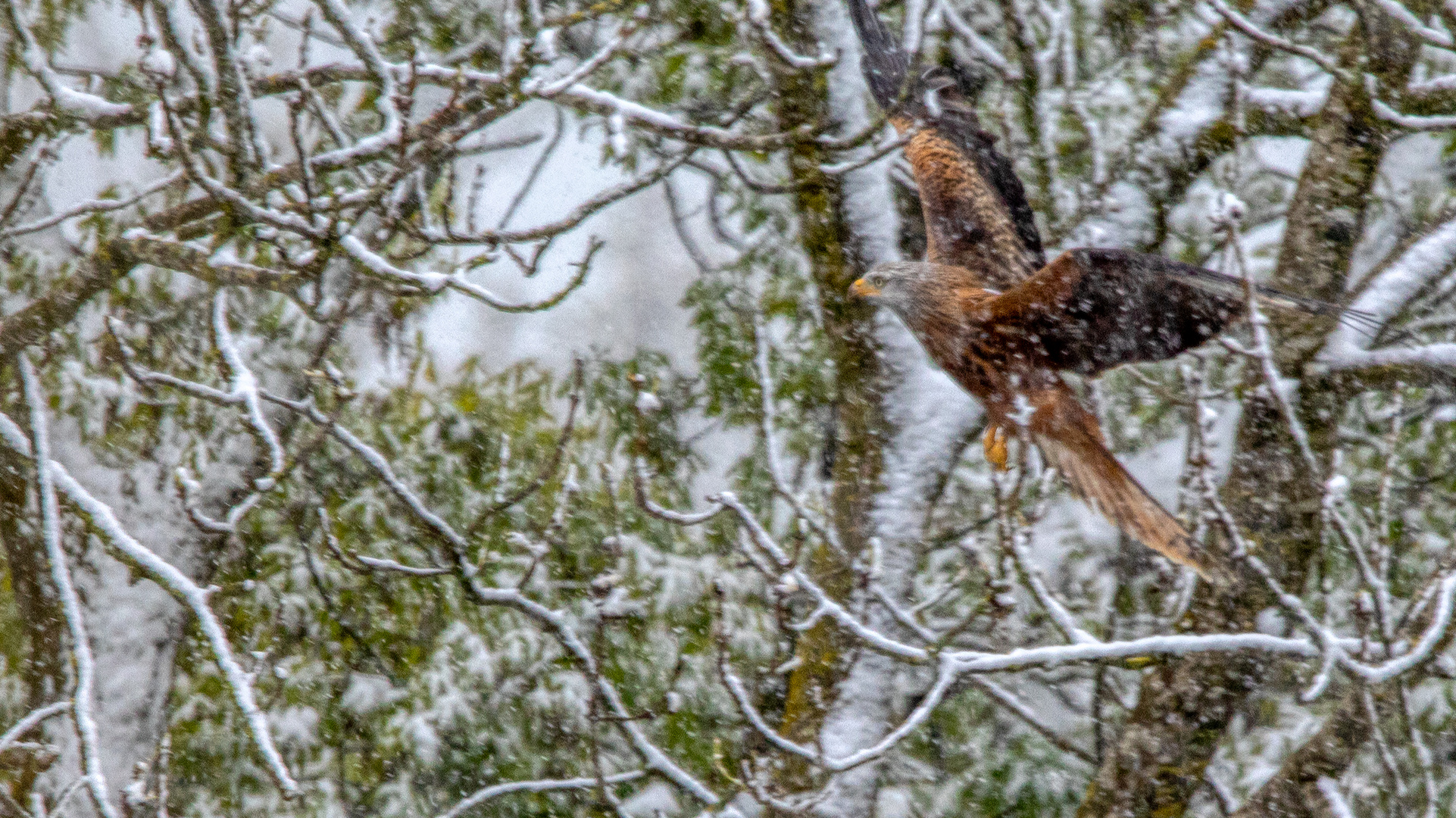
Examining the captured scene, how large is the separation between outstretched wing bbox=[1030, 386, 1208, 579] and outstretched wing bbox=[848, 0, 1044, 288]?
639 millimetres

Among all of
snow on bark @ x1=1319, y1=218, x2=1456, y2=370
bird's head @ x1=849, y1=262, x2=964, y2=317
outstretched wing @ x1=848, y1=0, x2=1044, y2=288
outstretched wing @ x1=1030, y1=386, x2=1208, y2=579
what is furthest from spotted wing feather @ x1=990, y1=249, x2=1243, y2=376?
snow on bark @ x1=1319, y1=218, x2=1456, y2=370

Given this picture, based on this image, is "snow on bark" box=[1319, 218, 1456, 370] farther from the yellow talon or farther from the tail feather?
the tail feather

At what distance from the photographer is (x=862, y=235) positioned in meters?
4.85

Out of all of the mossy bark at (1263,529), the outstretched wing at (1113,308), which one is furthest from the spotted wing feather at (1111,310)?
the mossy bark at (1263,529)

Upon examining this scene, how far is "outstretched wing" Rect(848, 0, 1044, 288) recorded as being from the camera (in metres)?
4.22

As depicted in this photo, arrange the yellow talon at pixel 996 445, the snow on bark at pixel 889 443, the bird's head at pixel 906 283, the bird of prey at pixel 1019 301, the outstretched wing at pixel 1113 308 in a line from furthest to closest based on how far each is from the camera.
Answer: the snow on bark at pixel 889 443 → the bird's head at pixel 906 283 → the yellow talon at pixel 996 445 → the bird of prey at pixel 1019 301 → the outstretched wing at pixel 1113 308

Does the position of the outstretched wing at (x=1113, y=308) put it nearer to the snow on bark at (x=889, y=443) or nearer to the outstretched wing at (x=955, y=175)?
the outstretched wing at (x=955, y=175)

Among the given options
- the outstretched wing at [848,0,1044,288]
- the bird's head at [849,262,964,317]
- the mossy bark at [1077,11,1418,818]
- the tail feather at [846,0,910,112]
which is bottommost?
the mossy bark at [1077,11,1418,818]

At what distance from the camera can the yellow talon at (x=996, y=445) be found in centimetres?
381

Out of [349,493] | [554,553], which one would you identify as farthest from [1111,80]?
[349,493]

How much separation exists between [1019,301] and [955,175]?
82 centimetres

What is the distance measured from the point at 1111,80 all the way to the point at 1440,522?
7.45 ft

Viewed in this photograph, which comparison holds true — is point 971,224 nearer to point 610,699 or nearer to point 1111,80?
point 1111,80

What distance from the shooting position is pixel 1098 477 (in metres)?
3.58
